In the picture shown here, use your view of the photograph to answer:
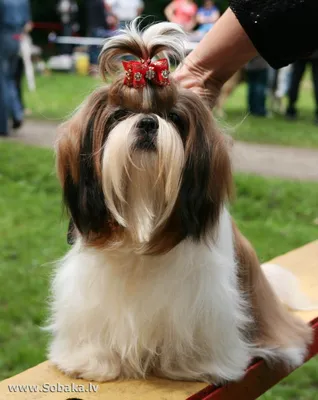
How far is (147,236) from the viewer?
2.13 meters

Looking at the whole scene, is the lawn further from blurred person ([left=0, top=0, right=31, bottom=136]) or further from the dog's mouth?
the dog's mouth

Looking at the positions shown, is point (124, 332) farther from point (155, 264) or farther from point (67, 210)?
point (67, 210)

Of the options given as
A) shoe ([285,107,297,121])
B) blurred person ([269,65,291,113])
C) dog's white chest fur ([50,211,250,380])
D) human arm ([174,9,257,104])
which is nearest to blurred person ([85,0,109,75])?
blurred person ([269,65,291,113])

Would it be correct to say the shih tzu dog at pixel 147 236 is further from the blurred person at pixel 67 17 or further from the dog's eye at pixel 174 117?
the blurred person at pixel 67 17

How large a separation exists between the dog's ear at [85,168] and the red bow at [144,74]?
0.12 m

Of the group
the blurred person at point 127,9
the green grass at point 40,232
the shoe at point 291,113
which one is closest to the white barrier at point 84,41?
the blurred person at point 127,9

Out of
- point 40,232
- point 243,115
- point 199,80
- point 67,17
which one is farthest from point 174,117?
point 67,17

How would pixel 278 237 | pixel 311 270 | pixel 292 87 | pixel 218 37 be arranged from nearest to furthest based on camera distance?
pixel 218 37 < pixel 311 270 < pixel 278 237 < pixel 292 87

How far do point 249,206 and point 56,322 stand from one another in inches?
156

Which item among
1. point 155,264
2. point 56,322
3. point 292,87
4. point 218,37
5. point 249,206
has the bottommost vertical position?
point 292,87

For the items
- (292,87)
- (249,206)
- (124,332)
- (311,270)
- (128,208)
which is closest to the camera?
(128,208)

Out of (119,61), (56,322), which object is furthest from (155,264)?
(119,61)

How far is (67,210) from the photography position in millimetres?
2264

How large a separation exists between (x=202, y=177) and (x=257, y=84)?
10.9m
